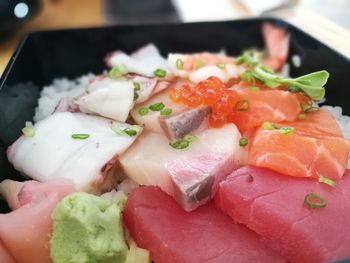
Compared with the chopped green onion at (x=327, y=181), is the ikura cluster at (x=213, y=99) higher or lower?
higher

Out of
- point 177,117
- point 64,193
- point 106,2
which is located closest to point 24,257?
point 64,193

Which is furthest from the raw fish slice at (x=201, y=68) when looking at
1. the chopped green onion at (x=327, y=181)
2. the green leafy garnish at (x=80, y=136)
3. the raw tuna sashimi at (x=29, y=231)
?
the raw tuna sashimi at (x=29, y=231)

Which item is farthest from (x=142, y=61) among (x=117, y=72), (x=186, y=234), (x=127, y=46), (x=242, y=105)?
(x=186, y=234)

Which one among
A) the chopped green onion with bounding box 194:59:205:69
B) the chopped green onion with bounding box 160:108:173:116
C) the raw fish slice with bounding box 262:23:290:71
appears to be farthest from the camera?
the raw fish slice with bounding box 262:23:290:71

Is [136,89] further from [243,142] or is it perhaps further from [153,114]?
[243,142]

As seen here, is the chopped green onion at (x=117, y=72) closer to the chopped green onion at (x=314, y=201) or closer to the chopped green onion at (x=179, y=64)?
the chopped green onion at (x=179, y=64)

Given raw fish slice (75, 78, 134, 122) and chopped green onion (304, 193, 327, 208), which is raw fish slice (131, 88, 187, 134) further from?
chopped green onion (304, 193, 327, 208)

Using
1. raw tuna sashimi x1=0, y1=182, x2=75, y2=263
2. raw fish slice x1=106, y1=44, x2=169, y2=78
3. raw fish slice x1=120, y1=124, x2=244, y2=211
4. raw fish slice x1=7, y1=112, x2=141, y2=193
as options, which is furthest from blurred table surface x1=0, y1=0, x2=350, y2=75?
raw tuna sashimi x1=0, y1=182, x2=75, y2=263
